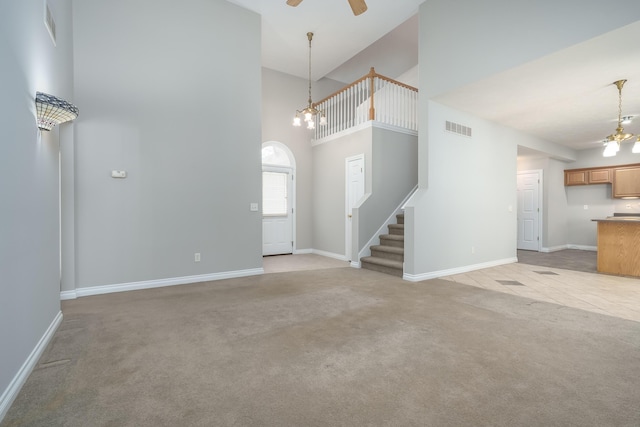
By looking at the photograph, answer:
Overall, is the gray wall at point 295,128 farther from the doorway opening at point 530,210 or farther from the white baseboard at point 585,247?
the white baseboard at point 585,247

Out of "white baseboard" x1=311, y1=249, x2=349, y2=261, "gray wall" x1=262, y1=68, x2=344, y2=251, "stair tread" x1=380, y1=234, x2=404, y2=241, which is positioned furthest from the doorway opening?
"gray wall" x1=262, y1=68, x2=344, y2=251

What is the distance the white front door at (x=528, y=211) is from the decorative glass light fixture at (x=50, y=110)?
10.1m

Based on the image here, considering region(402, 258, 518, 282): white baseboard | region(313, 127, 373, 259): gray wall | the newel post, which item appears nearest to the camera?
region(402, 258, 518, 282): white baseboard

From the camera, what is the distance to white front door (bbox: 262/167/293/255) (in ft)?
24.2

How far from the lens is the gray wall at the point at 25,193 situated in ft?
6.12

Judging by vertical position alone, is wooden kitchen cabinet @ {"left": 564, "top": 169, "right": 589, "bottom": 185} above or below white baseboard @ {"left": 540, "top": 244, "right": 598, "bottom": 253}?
above

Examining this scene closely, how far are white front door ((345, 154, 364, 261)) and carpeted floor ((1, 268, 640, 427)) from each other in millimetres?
3071

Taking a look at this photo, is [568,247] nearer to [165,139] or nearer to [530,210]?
[530,210]

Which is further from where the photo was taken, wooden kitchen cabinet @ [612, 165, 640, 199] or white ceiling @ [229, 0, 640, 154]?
wooden kitchen cabinet @ [612, 165, 640, 199]

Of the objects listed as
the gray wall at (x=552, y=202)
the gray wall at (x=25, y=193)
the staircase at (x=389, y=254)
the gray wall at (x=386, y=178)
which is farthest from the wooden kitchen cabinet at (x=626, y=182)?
the gray wall at (x=25, y=193)

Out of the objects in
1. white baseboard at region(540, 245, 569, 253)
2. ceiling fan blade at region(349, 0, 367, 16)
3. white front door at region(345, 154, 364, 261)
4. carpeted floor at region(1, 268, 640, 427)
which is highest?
ceiling fan blade at region(349, 0, 367, 16)

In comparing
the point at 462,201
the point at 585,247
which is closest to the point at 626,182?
the point at 585,247

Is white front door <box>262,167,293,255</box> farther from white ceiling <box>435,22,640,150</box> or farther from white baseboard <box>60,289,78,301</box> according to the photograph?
white ceiling <box>435,22,640,150</box>

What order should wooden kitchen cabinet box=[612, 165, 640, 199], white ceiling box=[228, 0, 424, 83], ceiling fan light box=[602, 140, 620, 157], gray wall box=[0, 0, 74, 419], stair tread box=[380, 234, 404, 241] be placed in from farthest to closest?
wooden kitchen cabinet box=[612, 165, 640, 199]
stair tread box=[380, 234, 404, 241]
white ceiling box=[228, 0, 424, 83]
ceiling fan light box=[602, 140, 620, 157]
gray wall box=[0, 0, 74, 419]
